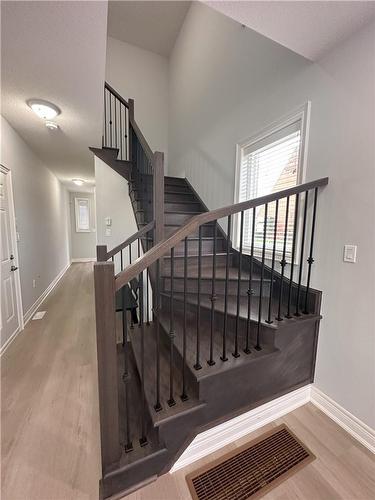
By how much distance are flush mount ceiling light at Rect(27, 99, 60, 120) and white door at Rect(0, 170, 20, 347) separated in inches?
33.7

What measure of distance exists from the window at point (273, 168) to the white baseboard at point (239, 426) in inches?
45.1

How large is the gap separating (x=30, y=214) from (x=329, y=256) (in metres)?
4.07

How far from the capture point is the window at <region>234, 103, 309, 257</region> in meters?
1.88

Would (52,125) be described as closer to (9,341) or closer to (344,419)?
(9,341)

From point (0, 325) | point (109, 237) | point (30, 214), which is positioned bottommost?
point (0, 325)

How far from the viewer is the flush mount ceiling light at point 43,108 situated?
216 cm

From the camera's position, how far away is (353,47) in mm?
1417

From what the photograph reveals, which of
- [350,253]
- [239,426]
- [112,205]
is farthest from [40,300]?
[350,253]

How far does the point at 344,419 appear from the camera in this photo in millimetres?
1511

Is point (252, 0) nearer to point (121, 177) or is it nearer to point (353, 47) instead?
point (353, 47)

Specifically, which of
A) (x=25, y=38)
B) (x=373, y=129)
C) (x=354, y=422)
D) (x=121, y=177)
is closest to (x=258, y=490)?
(x=354, y=422)

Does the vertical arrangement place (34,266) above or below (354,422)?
above

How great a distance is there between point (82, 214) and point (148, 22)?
5.69 m

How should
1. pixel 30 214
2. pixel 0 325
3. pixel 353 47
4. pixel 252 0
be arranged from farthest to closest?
pixel 30 214 < pixel 0 325 < pixel 353 47 < pixel 252 0
